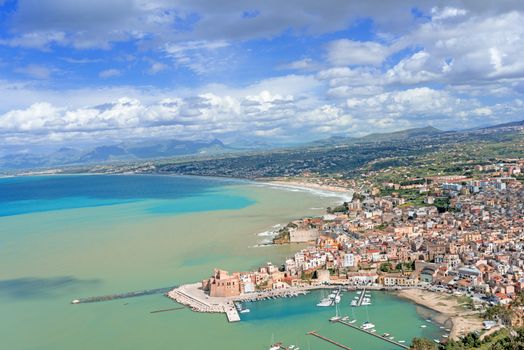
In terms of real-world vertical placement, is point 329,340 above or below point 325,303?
below

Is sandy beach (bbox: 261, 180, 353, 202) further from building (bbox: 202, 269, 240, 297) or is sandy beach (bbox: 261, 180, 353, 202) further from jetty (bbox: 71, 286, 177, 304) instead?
jetty (bbox: 71, 286, 177, 304)

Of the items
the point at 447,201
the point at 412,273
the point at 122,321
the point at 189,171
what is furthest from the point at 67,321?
the point at 189,171

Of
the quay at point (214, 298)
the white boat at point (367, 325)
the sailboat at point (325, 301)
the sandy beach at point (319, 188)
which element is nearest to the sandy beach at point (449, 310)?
the white boat at point (367, 325)

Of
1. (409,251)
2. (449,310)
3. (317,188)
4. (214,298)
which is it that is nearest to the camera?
(449,310)

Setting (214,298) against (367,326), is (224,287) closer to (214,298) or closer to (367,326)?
(214,298)

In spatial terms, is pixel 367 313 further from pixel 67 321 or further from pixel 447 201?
pixel 447 201

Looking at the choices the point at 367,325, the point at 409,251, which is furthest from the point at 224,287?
the point at 409,251
